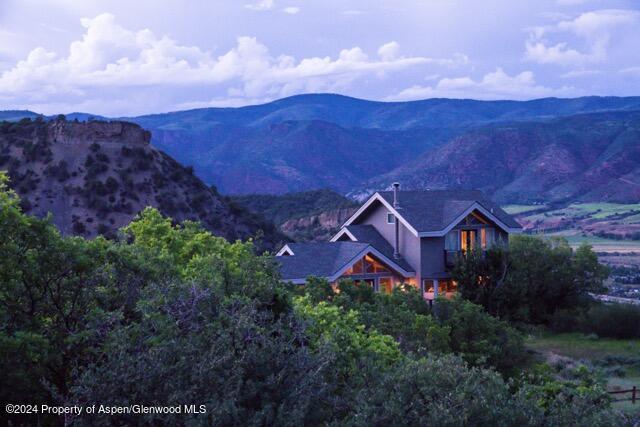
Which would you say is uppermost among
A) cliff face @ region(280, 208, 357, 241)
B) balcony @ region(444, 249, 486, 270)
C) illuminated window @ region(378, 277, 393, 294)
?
balcony @ region(444, 249, 486, 270)

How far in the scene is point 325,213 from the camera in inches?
2928

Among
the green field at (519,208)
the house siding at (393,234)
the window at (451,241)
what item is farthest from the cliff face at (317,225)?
the green field at (519,208)

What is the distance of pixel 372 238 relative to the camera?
34406 mm

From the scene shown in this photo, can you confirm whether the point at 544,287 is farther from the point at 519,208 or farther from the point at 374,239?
the point at 519,208

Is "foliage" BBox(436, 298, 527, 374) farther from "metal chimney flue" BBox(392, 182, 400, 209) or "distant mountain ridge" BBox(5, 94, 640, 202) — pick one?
"distant mountain ridge" BBox(5, 94, 640, 202)

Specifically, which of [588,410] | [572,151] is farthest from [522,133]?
[588,410]

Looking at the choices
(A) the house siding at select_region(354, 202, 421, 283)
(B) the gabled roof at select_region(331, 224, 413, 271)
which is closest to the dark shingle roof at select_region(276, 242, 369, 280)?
(B) the gabled roof at select_region(331, 224, 413, 271)

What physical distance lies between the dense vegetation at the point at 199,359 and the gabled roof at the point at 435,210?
66.0 feet

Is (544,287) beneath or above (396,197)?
beneath

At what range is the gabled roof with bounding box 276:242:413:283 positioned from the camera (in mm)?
29797

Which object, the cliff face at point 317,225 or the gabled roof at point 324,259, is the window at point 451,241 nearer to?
the gabled roof at point 324,259

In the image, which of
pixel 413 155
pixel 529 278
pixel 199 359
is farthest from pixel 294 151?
pixel 199 359

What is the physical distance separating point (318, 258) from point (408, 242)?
451 centimetres

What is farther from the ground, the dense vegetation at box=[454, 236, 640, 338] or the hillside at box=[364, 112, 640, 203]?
the hillside at box=[364, 112, 640, 203]
